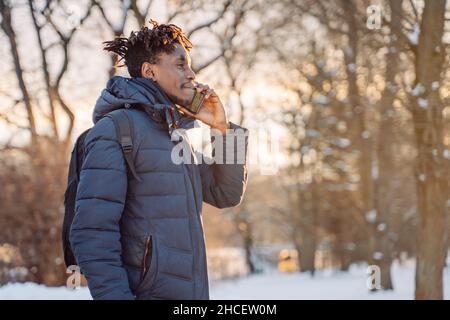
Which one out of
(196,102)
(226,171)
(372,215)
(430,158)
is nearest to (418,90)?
(430,158)

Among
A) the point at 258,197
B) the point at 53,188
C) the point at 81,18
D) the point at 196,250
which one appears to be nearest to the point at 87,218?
the point at 196,250

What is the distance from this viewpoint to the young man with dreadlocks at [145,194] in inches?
121

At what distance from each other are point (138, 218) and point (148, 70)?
706 mm

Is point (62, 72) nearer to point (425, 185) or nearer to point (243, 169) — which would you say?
point (425, 185)

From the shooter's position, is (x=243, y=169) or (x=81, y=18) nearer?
(x=243, y=169)

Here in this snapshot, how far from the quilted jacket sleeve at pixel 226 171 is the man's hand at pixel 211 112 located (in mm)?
62

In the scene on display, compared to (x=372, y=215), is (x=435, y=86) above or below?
above

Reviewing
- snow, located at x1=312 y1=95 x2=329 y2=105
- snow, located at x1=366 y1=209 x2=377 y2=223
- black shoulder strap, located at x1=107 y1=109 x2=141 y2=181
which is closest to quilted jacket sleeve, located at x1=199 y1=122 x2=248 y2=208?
black shoulder strap, located at x1=107 y1=109 x2=141 y2=181

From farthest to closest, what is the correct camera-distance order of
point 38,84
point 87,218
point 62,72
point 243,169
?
point 38,84 → point 62,72 → point 243,169 → point 87,218

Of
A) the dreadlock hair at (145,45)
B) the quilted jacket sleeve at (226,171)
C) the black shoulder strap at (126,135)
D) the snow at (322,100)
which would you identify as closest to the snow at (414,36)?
the quilted jacket sleeve at (226,171)

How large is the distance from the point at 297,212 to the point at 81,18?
1977 cm

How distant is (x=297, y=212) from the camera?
3681 centimetres

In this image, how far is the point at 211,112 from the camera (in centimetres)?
370

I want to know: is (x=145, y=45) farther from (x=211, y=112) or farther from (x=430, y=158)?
(x=430, y=158)
